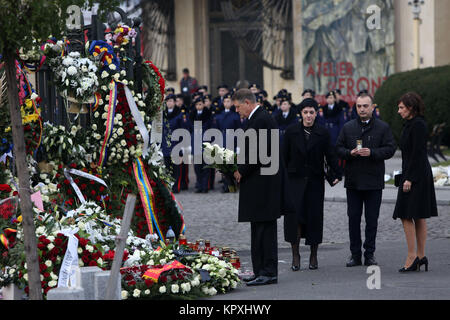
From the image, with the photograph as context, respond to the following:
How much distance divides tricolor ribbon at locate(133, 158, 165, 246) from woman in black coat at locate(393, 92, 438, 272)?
2.85m

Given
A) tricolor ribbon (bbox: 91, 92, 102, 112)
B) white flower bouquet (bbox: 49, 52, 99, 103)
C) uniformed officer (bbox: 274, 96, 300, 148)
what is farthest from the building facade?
white flower bouquet (bbox: 49, 52, 99, 103)

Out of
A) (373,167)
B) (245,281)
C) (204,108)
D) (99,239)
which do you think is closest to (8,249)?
(99,239)

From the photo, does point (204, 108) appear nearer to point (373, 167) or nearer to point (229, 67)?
point (373, 167)

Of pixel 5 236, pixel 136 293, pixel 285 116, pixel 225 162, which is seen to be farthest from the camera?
pixel 285 116

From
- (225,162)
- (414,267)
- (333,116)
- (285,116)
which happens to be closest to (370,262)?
(414,267)

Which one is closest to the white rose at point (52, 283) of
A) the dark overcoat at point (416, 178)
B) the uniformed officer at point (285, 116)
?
the dark overcoat at point (416, 178)

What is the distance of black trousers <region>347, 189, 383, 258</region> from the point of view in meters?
10.5

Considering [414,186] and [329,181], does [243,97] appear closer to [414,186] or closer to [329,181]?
[329,181]

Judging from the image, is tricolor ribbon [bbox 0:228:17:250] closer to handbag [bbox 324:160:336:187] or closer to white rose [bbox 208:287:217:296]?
white rose [bbox 208:287:217:296]

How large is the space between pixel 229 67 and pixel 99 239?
24.3 metres

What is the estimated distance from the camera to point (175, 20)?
33.4 m

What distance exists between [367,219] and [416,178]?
2.66 feet

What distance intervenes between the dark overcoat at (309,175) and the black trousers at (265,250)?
1.02m

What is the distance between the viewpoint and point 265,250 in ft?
30.8
